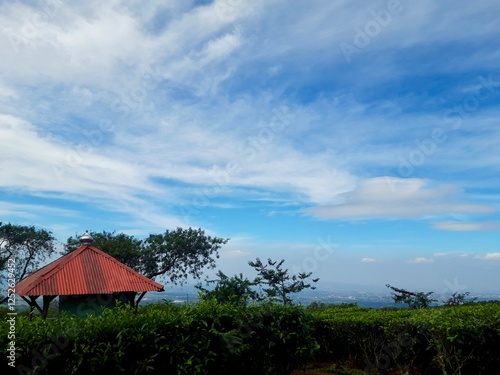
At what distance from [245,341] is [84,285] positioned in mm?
6592

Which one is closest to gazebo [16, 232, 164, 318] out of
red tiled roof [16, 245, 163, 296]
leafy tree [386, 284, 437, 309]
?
red tiled roof [16, 245, 163, 296]

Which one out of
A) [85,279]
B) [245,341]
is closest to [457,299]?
[245,341]

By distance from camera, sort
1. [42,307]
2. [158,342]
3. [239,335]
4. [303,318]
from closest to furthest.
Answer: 1. [158,342]
2. [239,335]
3. [303,318]
4. [42,307]

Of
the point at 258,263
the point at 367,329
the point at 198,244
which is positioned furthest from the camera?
the point at 198,244

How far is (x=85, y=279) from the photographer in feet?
39.8

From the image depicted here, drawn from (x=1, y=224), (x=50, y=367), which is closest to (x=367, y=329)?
(x=50, y=367)

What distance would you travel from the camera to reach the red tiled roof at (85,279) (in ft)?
38.2

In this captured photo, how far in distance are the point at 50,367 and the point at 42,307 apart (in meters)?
7.90

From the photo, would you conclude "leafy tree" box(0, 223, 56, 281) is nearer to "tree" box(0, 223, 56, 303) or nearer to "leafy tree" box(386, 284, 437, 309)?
"tree" box(0, 223, 56, 303)

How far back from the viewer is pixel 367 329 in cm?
940

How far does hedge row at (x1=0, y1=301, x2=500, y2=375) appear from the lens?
5121mm

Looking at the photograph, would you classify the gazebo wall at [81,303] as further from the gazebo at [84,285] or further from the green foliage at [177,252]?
the green foliage at [177,252]

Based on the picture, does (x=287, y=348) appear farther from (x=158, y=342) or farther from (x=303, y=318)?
(x=158, y=342)

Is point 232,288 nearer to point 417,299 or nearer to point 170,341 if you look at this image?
point 170,341
